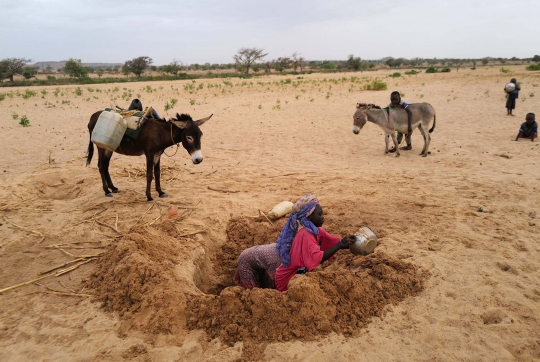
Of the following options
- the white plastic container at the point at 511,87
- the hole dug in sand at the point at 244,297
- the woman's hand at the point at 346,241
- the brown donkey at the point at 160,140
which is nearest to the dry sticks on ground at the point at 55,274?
the hole dug in sand at the point at 244,297

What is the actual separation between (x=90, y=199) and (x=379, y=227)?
4.79 metres

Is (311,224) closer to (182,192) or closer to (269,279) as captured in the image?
(269,279)

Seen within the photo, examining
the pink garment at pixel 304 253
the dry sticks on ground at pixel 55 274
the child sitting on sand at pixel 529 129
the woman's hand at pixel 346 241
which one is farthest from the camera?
the child sitting on sand at pixel 529 129

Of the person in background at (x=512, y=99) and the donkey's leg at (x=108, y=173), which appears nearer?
the donkey's leg at (x=108, y=173)

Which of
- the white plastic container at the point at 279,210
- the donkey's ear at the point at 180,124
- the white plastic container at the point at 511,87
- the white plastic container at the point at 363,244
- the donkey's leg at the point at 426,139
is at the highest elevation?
the white plastic container at the point at 511,87

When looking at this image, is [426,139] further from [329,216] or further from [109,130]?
[109,130]

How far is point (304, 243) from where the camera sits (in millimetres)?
3523

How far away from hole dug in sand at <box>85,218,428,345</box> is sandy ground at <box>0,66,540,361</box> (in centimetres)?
10

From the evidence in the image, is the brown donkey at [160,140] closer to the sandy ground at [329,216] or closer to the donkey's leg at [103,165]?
the donkey's leg at [103,165]

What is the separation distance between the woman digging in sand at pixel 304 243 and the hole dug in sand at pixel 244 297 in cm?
20

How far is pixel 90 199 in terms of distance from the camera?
6.22 m

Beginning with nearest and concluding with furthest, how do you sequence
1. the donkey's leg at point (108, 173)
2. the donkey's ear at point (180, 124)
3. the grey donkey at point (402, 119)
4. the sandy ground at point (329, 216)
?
1. the sandy ground at point (329, 216)
2. the donkey's ear at point (180, 124)
3. the donkey's leg at point (108, 173)
4. the grey donkey at point (402, 119)

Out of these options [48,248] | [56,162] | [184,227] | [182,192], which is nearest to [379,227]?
[184,227]

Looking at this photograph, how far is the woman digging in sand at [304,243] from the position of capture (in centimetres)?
350
